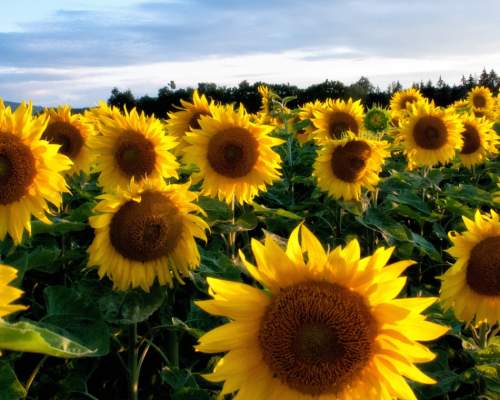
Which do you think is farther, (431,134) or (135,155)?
(431,134)

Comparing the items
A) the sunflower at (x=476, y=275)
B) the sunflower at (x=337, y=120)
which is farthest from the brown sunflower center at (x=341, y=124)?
the sunflower at (x=476, y=275)

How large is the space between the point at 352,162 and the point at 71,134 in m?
2.32

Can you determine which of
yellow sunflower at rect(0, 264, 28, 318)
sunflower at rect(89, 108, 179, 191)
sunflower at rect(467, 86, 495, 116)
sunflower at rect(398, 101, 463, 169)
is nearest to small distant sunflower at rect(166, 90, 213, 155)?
sunflower at rect(89, 108, 179, 191)

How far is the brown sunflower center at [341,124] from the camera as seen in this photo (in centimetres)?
640

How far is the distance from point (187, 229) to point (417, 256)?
8.70ft

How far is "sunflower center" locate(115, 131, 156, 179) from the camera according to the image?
14.0 ft

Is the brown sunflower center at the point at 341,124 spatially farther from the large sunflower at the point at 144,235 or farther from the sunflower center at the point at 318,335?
the sunflower center at the point at 318,335

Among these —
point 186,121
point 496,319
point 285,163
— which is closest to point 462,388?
point 496,319

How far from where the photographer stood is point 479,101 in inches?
484

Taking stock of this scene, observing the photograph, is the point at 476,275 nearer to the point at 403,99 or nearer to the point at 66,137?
the point at 66,137

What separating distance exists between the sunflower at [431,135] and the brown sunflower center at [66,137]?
3349 mm

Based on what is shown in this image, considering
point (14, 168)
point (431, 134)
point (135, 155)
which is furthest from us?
point (431, 134)

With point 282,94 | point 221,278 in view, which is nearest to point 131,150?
point 221,278

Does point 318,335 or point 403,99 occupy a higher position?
point 403,99
